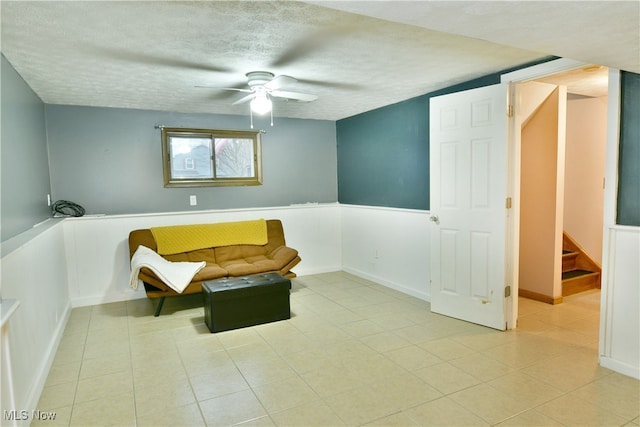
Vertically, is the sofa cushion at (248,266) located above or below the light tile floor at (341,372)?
above

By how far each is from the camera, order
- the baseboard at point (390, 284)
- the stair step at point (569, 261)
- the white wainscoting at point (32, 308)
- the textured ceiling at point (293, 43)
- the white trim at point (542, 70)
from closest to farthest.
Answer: the textured ceiling at point (293, 43) < the white wainscoting at point (32, 308) < the white trim at point (542, 70) < the baseboard at point (390, 284) < the stair step at point (569, 261)

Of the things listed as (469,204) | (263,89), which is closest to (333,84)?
(263,89)

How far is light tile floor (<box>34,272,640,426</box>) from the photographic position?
218 cm

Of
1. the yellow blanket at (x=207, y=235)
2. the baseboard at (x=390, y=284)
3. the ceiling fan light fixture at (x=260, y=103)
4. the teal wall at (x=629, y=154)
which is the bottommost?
the baseboard at (x=390, y=284)

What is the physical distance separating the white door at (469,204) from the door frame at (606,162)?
9cm

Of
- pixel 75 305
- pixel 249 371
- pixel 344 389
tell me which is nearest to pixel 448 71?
pixel 344 389

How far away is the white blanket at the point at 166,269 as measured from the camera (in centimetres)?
376

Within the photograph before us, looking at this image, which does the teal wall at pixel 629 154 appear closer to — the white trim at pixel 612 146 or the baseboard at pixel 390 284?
the white trim at pixel 612 146

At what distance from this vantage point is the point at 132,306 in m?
4.30

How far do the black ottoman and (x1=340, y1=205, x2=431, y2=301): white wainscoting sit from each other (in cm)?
154

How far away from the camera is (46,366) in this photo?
8.81ft

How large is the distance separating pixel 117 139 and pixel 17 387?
10.5 feet

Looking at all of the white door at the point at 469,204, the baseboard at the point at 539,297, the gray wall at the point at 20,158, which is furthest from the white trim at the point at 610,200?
the gray wall at the point at 20,158

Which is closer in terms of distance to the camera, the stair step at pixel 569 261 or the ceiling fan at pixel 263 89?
the ceiling fan at pixel 263 89
